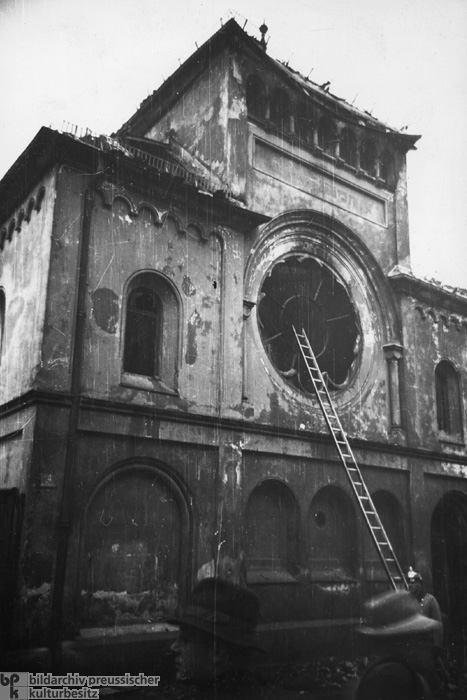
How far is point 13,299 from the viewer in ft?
39.5

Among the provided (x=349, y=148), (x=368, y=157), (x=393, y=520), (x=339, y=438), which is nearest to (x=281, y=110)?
(x=349, y=148)

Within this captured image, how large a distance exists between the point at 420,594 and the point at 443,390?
809 cm

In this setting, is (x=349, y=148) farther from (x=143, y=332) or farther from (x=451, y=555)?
(x=451, y=555)

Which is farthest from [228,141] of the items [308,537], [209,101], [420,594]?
[420,594]

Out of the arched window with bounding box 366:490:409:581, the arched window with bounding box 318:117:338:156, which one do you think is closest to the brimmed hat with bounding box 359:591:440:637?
the arched window with bounding box 366:490:409:581

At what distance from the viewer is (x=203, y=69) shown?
50.0 feet

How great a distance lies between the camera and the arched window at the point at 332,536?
1341 centimetres

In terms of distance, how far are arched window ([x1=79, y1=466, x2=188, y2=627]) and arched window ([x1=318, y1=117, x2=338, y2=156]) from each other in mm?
9311

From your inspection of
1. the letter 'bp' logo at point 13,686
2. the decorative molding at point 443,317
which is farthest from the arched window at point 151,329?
the decorative molding at point 443,317

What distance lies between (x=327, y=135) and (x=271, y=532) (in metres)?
9.56

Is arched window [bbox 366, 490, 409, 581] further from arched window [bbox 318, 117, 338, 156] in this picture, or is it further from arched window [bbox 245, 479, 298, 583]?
arched window [bbox 318, 117, 338, 156]

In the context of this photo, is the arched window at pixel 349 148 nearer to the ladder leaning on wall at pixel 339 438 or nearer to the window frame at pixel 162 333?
the ladder leaning on wall at pixel 339 438

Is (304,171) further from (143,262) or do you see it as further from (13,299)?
(13,299)

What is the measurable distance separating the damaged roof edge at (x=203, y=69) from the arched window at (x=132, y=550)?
344 inches
